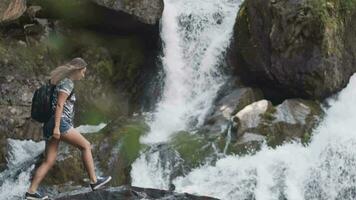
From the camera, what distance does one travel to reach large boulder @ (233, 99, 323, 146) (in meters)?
12.1

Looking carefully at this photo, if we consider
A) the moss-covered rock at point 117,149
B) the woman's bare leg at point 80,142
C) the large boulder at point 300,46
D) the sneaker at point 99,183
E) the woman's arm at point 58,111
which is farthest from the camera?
the large boulder at point 300,46

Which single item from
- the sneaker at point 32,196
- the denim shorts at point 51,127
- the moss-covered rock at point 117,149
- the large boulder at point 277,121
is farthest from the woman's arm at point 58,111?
the large boulder at point 277,121

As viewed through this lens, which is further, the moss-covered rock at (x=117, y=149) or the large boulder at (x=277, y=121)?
the large boulder at (x=277, y=121)

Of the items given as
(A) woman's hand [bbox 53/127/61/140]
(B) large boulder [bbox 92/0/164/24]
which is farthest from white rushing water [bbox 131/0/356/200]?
(A) woman's hand [bbox 53/127/61/140]

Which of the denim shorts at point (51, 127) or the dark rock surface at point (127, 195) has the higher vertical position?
the denim shorts at point (51, 127)

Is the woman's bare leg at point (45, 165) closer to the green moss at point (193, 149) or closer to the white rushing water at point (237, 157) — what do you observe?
the white rushing water at point (237, 157)

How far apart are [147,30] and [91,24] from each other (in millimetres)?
1497

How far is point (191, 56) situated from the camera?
15.9 metres

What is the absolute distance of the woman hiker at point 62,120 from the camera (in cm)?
773

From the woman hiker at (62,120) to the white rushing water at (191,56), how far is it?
593 cm

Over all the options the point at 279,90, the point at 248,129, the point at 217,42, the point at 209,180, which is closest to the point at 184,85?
the point at 217,42

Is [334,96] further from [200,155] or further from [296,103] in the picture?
[200,155]

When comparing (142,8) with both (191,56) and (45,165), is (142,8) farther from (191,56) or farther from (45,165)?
(45,165)

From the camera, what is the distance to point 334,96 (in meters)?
13.9
